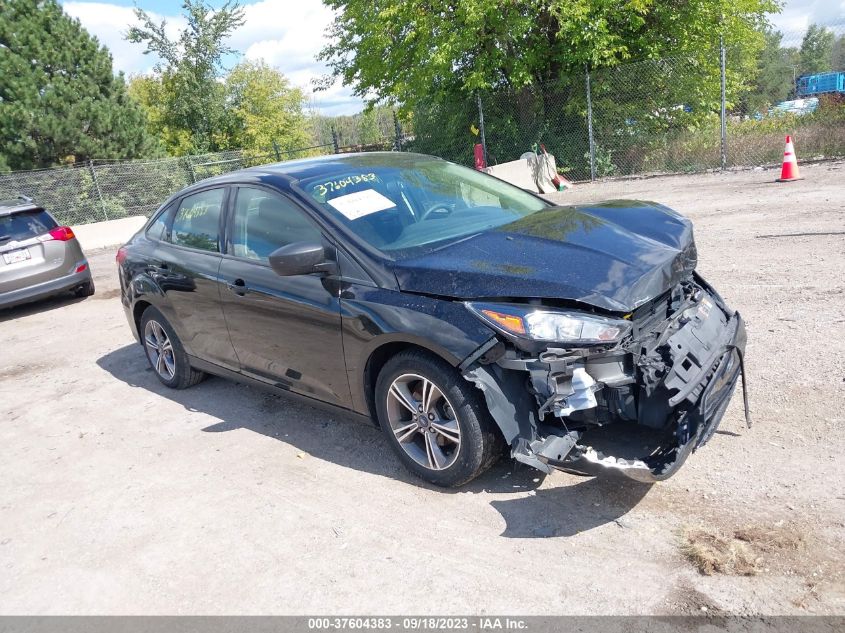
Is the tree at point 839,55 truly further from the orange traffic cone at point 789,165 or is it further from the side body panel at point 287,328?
the side body panel at point 287,328

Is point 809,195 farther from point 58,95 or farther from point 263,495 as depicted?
point 58,95

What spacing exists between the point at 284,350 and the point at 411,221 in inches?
45.7

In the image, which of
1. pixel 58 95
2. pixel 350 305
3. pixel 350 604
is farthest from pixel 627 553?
pixel 58 95

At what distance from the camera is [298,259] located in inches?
150

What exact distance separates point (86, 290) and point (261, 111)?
99.3 ft

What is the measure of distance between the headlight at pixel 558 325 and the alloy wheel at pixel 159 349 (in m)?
3.57

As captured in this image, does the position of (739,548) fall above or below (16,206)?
below

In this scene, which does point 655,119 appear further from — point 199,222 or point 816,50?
point 199,222

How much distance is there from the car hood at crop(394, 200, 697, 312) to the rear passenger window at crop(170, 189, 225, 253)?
1916 mm

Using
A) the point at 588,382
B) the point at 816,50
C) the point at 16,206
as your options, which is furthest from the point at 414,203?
the point at 816,50

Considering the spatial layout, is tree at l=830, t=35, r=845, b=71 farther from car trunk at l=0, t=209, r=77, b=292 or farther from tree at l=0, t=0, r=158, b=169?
tree at l=0, t=0, r=158, b=169

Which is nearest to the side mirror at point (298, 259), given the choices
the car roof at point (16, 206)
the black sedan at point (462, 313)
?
the black sedan at point (462, 313)

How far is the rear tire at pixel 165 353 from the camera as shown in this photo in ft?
18.8

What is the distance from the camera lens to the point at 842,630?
96.3 inches
